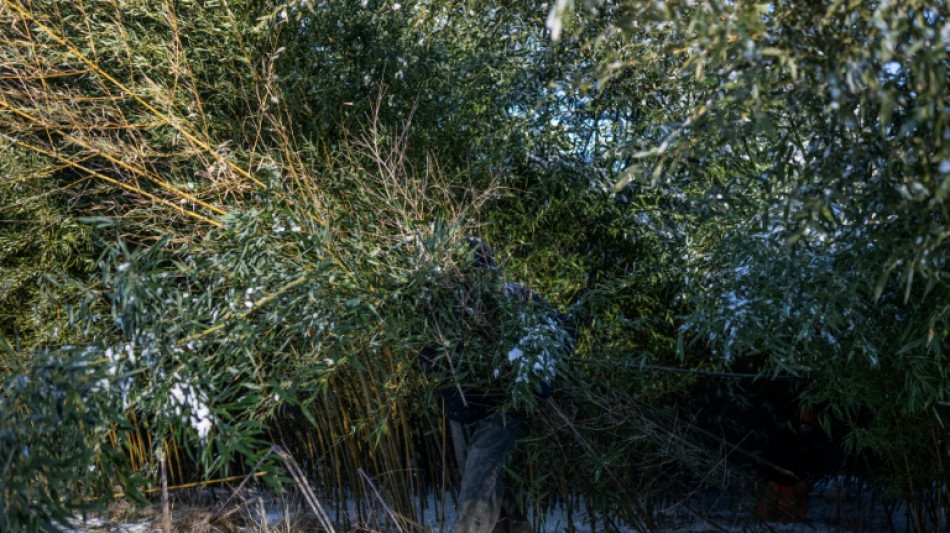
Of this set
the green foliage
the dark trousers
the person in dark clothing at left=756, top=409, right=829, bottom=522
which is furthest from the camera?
the person in dark clothing at left=756, top=409, right=829, bottom=522

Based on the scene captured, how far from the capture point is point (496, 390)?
125 inches

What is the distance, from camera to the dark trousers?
300 centimetres

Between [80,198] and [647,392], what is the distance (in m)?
2.73

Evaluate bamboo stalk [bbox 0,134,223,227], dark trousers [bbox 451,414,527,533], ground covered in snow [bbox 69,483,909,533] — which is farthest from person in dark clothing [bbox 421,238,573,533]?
bamboo stalk [bbox 0,134,223,227]

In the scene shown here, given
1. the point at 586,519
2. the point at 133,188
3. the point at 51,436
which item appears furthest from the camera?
the point at 586,519

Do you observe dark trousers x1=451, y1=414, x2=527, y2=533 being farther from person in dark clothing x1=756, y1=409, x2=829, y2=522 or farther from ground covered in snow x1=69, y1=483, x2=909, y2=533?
person in dark clothing x1=756, y1=409, x2=829, y2=522

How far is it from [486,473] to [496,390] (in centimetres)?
28

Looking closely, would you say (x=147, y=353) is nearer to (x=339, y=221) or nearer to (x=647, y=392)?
(x=339, y=221)

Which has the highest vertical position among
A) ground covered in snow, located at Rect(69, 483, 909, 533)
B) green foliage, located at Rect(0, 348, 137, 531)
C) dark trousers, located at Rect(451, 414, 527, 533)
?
green foliage, located at Rect(0, 348, 137, 531)

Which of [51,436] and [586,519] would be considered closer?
[51,436]

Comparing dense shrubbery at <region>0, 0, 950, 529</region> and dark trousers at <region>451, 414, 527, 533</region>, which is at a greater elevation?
dense shrubbery at <region>0, 0, 950, 529</region>

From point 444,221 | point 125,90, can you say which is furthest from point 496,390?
point 125,90

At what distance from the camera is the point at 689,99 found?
381cm

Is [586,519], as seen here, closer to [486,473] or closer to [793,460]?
[486,473]
